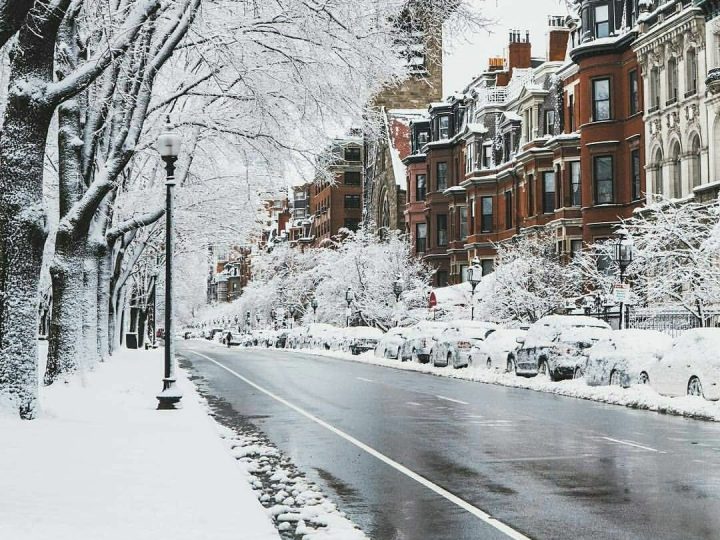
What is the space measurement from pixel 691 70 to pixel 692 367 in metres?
23.0

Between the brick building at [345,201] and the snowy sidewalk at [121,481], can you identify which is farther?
the brick building at [345,201]

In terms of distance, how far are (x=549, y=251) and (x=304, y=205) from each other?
112m

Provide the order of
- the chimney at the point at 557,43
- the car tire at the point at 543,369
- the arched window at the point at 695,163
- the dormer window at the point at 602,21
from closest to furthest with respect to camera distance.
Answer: the car tire at the point at 543,369 → the arched window at the point at 695,163 → the dormer window at the point at 602,21 → the chimney at the point at 557,43

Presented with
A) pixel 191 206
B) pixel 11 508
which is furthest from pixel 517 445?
pixel 191 206

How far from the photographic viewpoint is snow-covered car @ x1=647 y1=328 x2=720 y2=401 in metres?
19.9

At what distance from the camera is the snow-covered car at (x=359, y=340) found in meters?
56.1

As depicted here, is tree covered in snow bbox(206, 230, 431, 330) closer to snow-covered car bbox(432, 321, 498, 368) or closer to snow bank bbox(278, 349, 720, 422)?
snow-covered car bbox(432, 321, 498, 368)

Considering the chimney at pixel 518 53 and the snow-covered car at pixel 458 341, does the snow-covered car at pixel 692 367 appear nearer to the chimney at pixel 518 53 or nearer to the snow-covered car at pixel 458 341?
the snow-covered car at pixel 458 341

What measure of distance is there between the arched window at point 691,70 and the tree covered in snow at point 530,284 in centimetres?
887

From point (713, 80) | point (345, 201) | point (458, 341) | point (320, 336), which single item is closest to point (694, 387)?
point (458, 341)

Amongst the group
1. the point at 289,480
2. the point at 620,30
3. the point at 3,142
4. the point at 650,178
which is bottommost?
the point at 289,480

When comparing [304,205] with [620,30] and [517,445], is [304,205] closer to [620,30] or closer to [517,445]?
[620,30]

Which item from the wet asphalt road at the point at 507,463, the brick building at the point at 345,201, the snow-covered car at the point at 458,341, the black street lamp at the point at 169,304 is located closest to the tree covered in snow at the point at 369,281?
the snow-covered car at the point at 458,341

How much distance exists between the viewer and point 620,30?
4719cm
